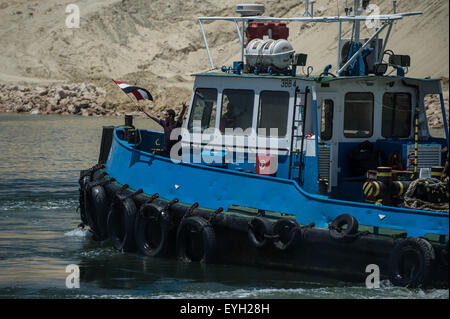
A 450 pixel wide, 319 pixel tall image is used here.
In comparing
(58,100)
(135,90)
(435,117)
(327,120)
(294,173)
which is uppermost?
(58,100)

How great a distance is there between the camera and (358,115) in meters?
11.9

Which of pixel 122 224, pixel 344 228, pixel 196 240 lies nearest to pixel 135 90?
pixel 122 224

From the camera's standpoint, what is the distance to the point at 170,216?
11.7 metres

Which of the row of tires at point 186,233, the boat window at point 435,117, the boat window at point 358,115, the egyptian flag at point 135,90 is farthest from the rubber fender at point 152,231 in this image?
the boat window at point 435,117

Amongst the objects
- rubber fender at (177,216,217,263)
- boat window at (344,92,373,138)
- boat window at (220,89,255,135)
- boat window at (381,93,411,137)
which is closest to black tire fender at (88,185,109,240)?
rubber fender at (177,216,217,263)

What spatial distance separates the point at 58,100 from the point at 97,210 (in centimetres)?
3711

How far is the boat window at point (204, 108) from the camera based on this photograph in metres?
12.4

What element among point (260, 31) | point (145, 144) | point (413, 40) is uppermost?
point (413, 40)

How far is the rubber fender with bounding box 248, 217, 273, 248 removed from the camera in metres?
10.6

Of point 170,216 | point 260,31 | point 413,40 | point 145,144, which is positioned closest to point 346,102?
point 260,31

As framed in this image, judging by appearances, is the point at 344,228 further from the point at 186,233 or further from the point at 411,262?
the point at 186,233

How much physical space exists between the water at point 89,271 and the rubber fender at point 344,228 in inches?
25.9

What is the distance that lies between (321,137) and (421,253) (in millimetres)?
2758
